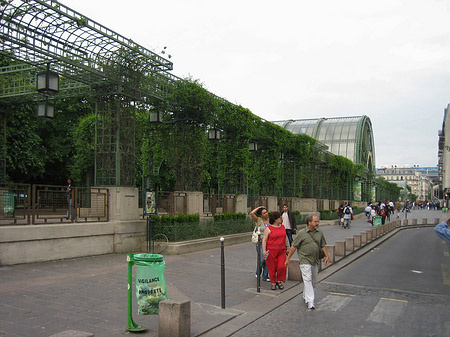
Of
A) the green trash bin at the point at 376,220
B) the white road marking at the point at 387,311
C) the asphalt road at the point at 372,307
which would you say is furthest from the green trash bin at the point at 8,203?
the green trash bin at the point at 376,220

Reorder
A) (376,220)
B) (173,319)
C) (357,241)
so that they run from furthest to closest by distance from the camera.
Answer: (376,220) < (357,241) < (173,319)

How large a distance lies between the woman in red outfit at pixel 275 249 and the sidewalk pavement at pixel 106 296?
33cm

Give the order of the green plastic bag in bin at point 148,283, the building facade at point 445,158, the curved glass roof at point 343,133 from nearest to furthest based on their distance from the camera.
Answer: the green plastic bag in bin at point 148,283 < the building facade at point 445,158 < the curved glass roof at point 343,133

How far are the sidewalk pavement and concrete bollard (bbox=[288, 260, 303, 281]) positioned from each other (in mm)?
242

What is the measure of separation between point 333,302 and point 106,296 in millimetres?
4315

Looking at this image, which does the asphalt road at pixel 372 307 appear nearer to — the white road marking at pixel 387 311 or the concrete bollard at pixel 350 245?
the white road marking at pixel 387 311

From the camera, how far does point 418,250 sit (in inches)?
728

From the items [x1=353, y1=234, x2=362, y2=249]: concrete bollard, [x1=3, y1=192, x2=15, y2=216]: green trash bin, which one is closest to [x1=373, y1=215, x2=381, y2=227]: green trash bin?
[x1=353, y1=234, x2=362, y2=249]: concrete bollard

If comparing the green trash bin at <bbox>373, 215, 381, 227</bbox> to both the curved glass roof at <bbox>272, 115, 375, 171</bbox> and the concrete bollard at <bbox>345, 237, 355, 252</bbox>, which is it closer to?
the concrete bollard at <bbox>345, 237, 355, 252</bbox>

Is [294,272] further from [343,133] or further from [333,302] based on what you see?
[343,133]

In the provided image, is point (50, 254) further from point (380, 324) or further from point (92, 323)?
point (380, 324)

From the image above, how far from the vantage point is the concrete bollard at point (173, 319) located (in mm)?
5613

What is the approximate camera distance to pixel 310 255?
782cm

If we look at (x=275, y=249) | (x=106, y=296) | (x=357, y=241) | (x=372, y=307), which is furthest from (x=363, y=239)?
(x=106, y=296)
